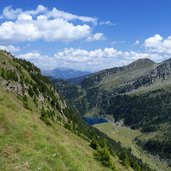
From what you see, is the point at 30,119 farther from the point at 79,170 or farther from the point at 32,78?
the point at 32,78

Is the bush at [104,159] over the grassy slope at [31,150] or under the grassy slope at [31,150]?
under

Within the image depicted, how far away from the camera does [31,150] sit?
138ft

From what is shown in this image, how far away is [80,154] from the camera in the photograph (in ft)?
160

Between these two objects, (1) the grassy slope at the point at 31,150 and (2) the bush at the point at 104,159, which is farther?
(2) the bush at the point at 104,159

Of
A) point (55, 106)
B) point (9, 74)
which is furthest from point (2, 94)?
point (55, 106)

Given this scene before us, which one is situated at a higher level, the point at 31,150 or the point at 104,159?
the point at 31,150

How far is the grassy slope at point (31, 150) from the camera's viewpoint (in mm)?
39656

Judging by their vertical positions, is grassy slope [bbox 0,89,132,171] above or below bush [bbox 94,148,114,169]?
above

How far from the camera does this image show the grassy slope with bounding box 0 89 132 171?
3966 cm

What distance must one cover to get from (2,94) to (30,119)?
8652mm

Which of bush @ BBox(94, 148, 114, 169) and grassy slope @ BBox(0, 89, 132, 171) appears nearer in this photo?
grassy slope @ BBox(0, 89, 132, 171)

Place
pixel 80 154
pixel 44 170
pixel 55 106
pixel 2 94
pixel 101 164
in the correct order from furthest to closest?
pixel 55 106
pixel 2 94
pixel 101 164
pixel 80 154
pixel 44 170

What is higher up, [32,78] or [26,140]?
[32,78]

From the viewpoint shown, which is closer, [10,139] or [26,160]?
[26,160]
